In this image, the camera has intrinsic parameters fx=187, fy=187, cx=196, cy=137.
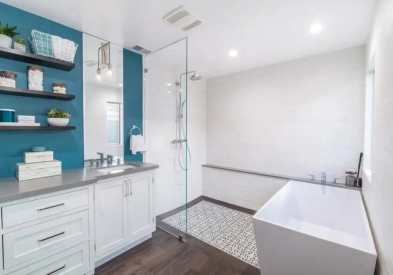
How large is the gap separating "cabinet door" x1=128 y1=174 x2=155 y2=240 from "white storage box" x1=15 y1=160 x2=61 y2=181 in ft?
2.49

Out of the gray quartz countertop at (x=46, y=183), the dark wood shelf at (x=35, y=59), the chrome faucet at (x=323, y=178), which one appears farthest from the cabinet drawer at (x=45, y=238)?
the chrome faucet at (x=323, y=178)

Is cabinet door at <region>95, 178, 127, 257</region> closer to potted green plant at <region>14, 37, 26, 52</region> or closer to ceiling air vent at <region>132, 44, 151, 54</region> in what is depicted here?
potted green plant at <region>14, 37, 26, 52</region>

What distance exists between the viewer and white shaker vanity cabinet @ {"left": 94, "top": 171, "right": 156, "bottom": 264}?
1992mm

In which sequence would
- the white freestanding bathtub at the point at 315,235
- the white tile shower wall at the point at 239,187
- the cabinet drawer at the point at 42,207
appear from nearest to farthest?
1. the white freestanding bathtub at the point at 315,235
2. the cabinet drawer at the point at 42,207
3. the white tile shower wall at the point at 239,187

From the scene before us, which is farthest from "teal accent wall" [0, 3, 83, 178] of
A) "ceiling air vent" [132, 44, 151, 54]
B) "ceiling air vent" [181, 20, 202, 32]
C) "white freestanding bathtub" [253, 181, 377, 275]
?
"white freestanding bathtub" [253, 181, 377, 275]

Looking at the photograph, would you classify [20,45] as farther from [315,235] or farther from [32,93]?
[315,235]

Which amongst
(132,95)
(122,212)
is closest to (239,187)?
(122,212)

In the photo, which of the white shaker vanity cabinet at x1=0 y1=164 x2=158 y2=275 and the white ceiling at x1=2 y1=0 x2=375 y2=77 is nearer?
the white shaker vanity cabinet at x1=0 y1=164 x2=158 y2=275

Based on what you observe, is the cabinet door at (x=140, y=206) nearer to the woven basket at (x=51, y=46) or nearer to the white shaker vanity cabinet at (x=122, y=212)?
the white shaker vanity cabinet at (x=122, y=212)

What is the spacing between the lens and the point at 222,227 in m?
2.87

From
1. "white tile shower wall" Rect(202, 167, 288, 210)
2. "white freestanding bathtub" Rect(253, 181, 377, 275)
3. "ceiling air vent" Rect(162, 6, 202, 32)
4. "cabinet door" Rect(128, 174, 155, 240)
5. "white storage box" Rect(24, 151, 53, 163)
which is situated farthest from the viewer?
"white tile shower wall" Rect(202, 167, 288, 210)

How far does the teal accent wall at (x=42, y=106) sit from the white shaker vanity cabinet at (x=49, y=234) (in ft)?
2.02

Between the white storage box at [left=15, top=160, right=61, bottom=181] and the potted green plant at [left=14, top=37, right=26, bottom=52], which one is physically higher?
the potted green plant at [left=14, top=37, right=26, bottom=52]

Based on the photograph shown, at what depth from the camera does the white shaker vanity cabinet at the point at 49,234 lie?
1425mm
